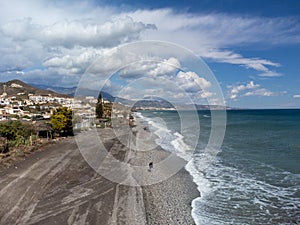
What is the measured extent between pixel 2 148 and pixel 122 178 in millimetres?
10064

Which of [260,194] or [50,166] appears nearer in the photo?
[260,194]

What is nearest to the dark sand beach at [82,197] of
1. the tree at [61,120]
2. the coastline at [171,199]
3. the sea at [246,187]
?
the coastline at [171,199]

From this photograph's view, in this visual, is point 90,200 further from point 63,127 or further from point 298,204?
point 63,127

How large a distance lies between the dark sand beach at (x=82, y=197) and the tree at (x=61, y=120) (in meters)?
13.3

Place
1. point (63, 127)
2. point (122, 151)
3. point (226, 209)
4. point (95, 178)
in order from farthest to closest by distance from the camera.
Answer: point (63, 127) < point (122, 151) < point (95, 178) < point (226, 209)

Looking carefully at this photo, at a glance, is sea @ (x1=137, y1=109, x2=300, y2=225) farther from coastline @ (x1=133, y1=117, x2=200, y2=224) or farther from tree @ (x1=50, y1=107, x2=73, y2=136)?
tree @ (x1=50, y1=107, x2=73, y2=136)

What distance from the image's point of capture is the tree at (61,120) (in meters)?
32.5

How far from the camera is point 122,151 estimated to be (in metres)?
26.5

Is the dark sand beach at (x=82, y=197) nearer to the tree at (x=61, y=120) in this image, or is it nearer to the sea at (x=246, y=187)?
the sea at (x=246, y=187)

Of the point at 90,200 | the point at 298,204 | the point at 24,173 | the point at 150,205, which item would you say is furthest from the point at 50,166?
the point at 298,204

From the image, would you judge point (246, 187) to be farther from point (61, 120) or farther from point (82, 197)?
point (61, 120)

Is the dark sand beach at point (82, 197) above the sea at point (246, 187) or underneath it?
above

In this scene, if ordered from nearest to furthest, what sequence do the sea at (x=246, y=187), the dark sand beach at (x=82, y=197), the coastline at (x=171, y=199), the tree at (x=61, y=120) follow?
the dark sand beach at (x=82, y=197), the coastline at (x=171, y=199), the sea at (x=246, y=187), the tree at (x=61, y=120)

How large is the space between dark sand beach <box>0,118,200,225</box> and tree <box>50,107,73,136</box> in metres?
13.3
